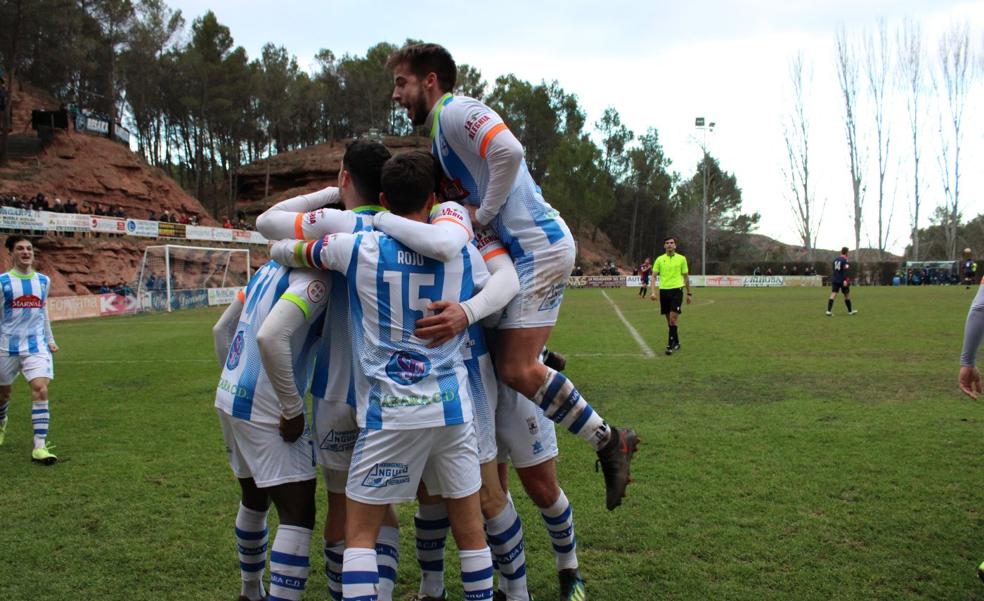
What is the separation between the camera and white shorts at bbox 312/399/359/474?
315 centimetres

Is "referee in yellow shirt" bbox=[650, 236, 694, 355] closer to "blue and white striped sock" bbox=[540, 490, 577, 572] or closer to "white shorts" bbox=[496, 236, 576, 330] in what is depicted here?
"blue and white striped sock" bbox=[540, 490, 577, 572]

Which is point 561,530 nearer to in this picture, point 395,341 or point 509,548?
point 509,548

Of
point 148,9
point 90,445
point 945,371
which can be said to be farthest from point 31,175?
point 945,371

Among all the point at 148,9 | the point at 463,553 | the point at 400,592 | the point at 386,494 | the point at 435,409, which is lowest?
the point at 400,592

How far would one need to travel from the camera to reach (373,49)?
7744 cm

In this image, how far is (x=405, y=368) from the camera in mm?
2840

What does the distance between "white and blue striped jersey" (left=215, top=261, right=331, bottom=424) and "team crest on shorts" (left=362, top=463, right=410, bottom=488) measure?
0.56 metres

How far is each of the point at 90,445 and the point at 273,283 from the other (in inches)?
206

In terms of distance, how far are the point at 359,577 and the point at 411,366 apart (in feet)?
2.70

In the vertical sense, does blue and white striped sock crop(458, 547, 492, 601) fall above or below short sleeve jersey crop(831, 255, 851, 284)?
below

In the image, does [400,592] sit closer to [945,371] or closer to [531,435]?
[531,435]

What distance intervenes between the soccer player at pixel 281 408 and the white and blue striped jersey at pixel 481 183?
3.00 ft

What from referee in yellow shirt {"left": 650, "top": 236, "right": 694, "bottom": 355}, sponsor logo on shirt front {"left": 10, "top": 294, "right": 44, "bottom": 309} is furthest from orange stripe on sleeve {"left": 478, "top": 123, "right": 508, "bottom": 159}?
referee in yellow shirt {"left": 650, "top": 236, "right": 694, "bottom": 355}

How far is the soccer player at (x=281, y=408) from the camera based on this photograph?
9.86ft
